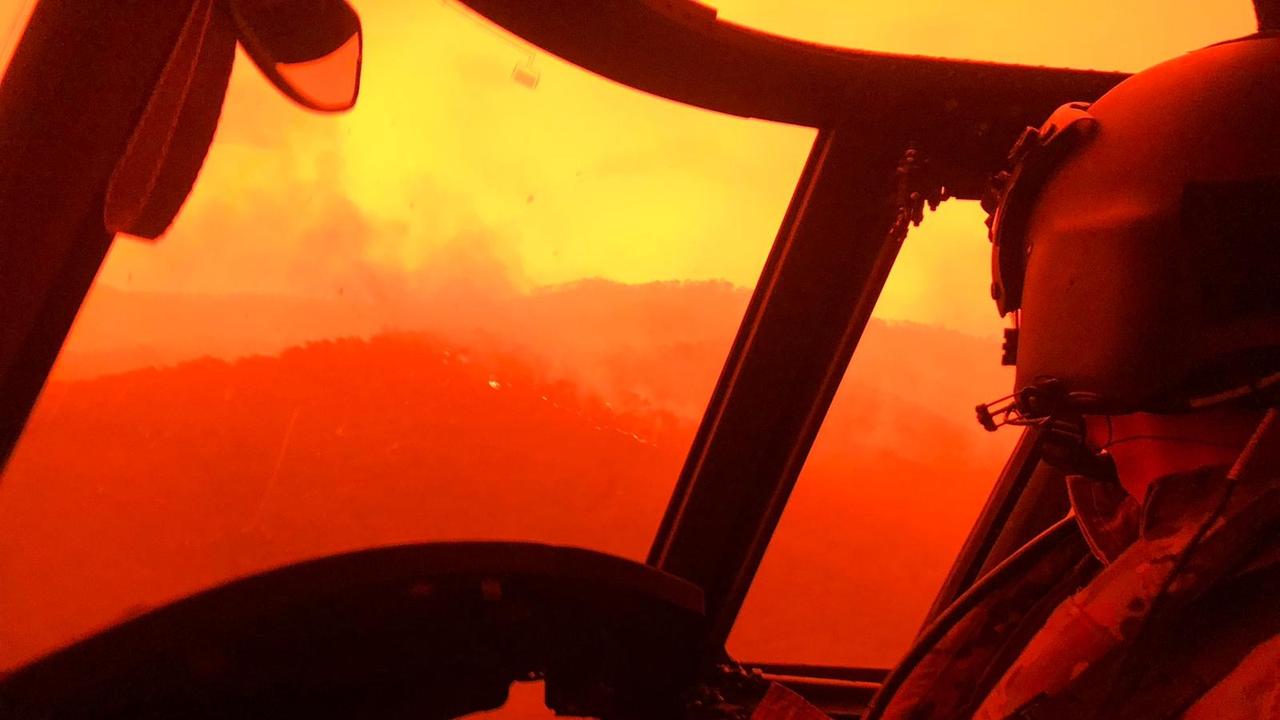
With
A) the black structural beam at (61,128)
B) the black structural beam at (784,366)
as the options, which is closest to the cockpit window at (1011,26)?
the black structural beam at (784,366)

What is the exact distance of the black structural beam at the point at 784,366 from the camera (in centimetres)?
195

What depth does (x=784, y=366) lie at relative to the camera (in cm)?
205

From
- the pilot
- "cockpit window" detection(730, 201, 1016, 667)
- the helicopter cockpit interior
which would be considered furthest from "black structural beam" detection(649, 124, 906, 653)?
the pilot

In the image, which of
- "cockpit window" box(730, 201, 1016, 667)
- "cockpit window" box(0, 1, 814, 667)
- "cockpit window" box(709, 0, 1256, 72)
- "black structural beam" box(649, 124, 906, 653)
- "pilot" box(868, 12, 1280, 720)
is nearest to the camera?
"pilot" box(868, 12, 1280, 720)

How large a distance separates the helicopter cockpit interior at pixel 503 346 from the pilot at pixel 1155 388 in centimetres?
26

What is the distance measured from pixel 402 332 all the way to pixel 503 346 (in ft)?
0.87

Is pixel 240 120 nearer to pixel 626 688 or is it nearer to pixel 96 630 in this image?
pixel 96 630

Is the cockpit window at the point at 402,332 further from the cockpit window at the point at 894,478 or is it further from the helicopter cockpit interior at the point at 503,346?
the cockpit window at the point at 894,478

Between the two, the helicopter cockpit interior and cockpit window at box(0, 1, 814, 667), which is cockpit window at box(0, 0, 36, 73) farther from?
cockpit window at box(0, 1, 814, 667)

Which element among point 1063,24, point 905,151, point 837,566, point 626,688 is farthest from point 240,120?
point 837,566

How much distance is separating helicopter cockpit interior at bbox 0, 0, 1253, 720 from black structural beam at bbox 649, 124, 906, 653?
0.01 m

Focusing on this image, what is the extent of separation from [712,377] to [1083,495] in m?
1.09

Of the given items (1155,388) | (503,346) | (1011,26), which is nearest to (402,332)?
(503,346)

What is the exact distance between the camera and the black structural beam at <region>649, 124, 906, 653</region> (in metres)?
1.95
